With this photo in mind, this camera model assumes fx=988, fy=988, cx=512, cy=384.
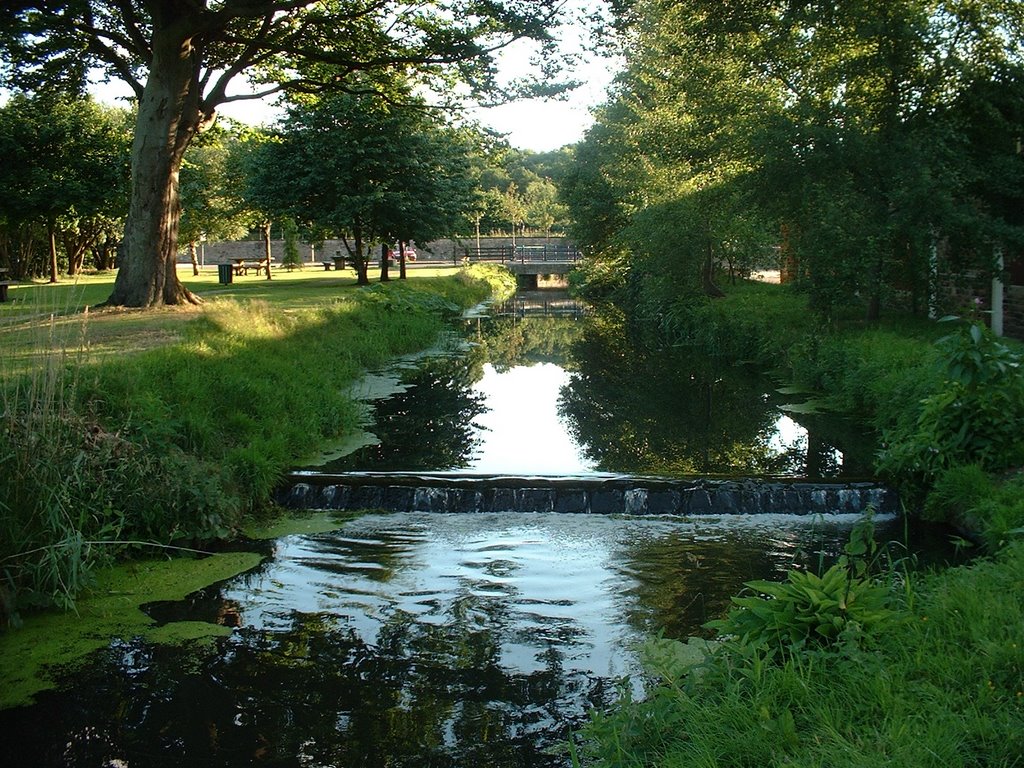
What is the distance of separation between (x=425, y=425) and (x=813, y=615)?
374 inches

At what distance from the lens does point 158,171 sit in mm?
17031

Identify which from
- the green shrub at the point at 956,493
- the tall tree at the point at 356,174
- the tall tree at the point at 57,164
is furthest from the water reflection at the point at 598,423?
the tall tree at the point at 57,164

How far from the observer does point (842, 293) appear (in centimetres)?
1548

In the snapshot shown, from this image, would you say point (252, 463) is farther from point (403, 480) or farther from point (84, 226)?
point (84, 226)

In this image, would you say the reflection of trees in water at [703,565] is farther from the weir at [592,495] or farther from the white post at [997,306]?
the white post at [997,306]

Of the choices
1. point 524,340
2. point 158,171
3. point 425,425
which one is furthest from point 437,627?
point 524,340

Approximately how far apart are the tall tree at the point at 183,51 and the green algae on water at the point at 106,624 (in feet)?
34.1

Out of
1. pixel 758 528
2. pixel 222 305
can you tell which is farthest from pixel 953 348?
pixel 222 305

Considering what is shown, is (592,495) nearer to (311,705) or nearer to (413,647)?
(413,647)

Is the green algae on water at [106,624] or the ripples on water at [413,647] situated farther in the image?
the green algae on water at [106,624]

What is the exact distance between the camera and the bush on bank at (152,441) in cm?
680

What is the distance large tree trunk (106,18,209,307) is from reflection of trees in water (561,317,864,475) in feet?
24.8

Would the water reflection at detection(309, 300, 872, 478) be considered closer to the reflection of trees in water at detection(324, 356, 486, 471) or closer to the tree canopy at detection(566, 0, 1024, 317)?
the reflection of trees in water at detection(324, 356, 486, 471)

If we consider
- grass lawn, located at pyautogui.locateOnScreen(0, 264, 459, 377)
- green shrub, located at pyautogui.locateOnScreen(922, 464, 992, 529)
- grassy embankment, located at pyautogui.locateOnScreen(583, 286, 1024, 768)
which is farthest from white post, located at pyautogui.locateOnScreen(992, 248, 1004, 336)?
grass lawn, located at pyautogui.locateOnScreen(0, 264, 459, 377)
